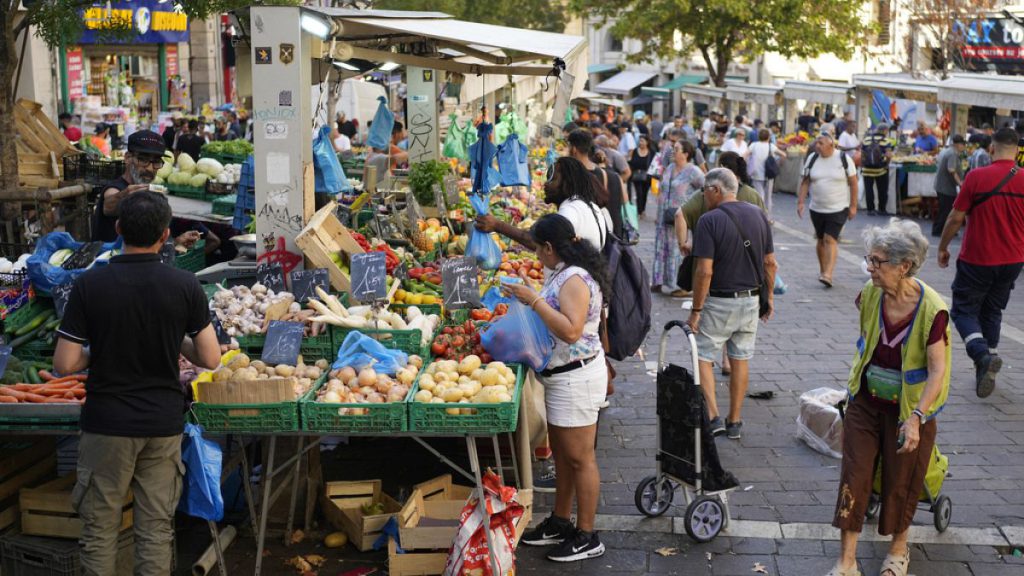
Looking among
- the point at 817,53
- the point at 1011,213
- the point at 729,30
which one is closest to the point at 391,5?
the point at 729,30

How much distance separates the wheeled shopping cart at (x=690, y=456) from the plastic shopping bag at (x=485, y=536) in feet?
3.62

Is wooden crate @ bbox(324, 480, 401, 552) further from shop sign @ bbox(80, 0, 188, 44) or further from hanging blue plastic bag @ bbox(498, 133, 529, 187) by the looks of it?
shop sign @ bbox(80, 0, 188, 44)

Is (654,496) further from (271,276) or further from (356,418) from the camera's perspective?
(271,276)

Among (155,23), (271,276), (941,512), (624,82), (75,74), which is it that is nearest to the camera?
(941,512)

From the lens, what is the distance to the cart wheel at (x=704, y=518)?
587cm

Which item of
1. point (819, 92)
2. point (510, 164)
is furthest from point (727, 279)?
point (819, 92)

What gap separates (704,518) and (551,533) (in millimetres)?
810

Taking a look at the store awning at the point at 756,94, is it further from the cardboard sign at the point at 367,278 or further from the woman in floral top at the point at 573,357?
the woman in floral top at the point at 573,357

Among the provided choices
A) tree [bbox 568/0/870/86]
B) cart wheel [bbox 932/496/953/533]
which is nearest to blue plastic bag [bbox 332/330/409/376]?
cart wheel [bbox 932/496/953/533]

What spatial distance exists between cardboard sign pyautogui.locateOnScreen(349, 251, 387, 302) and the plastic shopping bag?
1.42 meters

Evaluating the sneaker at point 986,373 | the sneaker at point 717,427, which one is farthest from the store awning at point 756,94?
the sneaker at point 717,427

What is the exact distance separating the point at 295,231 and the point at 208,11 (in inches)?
242

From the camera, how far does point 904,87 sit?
23516mm

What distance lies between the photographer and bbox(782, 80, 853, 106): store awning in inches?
1123
